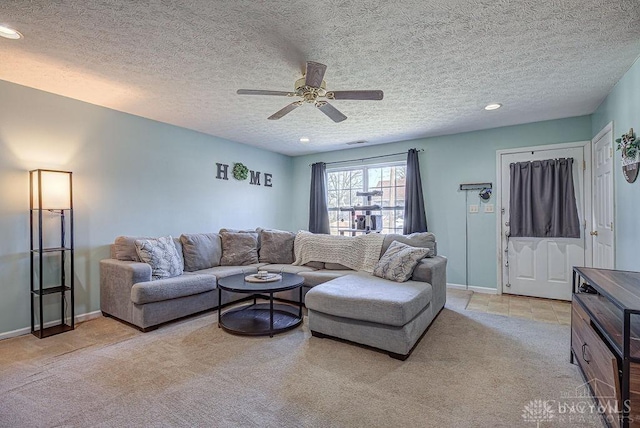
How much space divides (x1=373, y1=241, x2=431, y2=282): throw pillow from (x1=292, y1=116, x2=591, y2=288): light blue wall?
66.1 inches

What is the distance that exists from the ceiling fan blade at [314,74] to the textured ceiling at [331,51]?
0.24 meters

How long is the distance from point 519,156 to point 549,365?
2999 mm

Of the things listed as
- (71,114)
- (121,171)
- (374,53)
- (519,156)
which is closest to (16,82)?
(71,114)

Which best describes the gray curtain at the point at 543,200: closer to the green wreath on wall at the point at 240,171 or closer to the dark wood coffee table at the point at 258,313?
the dark wood coffee table at the point at 258,313

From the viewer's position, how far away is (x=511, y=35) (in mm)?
2131

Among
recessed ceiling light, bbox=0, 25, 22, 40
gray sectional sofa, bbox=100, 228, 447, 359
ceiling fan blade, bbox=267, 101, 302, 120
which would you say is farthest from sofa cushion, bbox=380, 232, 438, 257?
recessed ceiling light, bbox=0, 25, 22, 40

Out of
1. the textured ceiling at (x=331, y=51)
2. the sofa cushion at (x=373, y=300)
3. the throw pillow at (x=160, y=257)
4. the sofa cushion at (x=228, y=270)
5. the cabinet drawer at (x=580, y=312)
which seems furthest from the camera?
the sofa cushion at (x=228, y=270)

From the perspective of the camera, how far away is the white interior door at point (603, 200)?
10.4ft

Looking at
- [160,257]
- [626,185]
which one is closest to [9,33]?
[160,257]

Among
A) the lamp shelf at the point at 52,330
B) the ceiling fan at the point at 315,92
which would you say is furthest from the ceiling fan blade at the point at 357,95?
the lamp shelf at the point at 52,330

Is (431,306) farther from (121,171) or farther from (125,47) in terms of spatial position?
(121,171)

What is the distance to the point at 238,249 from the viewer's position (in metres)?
4.38

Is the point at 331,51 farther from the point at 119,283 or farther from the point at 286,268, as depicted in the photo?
the point at 119,283

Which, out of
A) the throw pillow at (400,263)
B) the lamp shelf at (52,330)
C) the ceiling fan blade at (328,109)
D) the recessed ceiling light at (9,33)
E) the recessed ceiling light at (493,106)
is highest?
the recessed ceiling light at (9,33)
